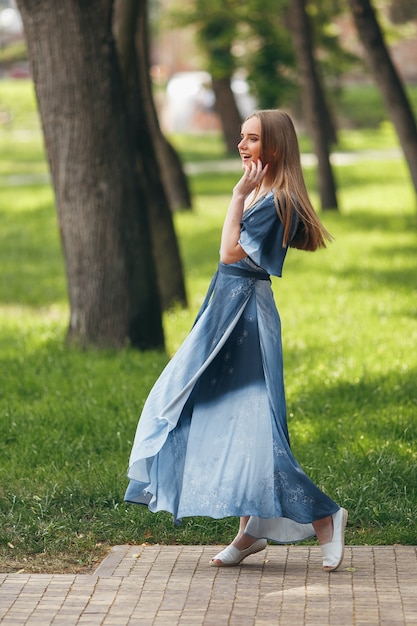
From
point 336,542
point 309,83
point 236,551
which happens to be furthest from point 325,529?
point 309,83

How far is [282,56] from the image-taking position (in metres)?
29.5

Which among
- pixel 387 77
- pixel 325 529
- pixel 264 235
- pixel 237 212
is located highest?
pixel 387 77

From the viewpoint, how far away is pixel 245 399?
16.2 ft

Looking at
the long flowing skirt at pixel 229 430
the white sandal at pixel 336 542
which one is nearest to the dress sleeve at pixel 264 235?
the long flowing skirt at pixel 229 430

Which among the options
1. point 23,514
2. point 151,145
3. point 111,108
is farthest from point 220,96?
point 23,514

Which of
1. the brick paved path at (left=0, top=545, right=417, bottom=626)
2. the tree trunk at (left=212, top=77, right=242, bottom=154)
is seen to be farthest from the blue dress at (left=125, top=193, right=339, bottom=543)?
the tree trunk at (left=212, top=77, right=242, bottom=154)

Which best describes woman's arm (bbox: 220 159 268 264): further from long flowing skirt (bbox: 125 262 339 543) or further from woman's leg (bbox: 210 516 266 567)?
woman's leg (bbox: 210 516 266 567)

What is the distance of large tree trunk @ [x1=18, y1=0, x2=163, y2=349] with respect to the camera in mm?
A: 9180

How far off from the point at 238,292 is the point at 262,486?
784mm

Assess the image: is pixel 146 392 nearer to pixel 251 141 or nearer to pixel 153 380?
pixel 153 380

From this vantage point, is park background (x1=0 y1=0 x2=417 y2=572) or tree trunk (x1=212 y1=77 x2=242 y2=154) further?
tree trunk (x1=212 y1=77 x2=242 y2=154)

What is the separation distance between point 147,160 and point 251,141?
670 centimetres

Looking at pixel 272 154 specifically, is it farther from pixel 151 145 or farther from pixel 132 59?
pixel 151 145

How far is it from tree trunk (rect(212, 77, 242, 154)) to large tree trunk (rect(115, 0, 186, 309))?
2253 centimetres
